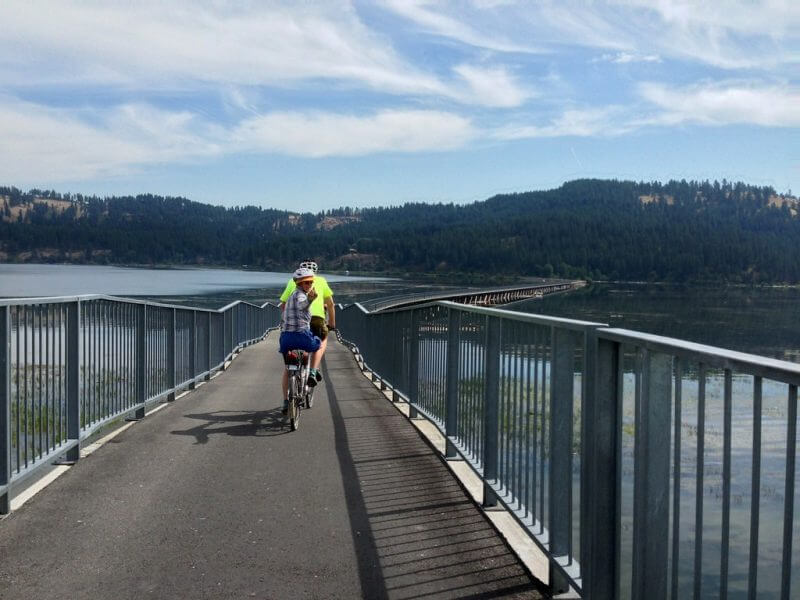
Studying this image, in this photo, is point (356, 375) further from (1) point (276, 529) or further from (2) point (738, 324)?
(2) point (738, 324)

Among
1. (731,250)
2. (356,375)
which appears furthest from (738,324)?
(731,250)

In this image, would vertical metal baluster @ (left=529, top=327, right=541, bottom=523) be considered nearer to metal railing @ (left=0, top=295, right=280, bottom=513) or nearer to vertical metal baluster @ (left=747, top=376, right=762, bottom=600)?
vertical metal baluster @ (left=747, top=376, right=762, bottom=600)

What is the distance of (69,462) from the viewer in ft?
23.0

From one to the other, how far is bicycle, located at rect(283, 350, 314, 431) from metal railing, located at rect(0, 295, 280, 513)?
1.62 meters

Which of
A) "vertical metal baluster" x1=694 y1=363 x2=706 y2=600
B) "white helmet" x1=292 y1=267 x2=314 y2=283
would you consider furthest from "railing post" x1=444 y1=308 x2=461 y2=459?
"vertical metal baluster" x1=694 y1=363 x2=706 y2=600

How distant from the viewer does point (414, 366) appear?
32.0ft

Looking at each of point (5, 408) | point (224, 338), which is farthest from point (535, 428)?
point (224, 338)

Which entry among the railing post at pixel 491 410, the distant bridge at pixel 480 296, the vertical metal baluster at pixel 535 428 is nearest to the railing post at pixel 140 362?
the railing post at pixel 491 410

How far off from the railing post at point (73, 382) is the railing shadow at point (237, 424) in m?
1.35

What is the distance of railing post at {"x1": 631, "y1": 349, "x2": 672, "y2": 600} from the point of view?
3.17 metres

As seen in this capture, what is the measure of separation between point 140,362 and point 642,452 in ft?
23.8

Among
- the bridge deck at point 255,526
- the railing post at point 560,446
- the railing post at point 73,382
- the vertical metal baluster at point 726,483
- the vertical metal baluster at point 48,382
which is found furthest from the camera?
the railing post at point 73,382

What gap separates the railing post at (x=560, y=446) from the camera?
4.21 meters

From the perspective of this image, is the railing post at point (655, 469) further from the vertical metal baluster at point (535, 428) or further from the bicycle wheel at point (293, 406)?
the bicycle wheel at point (293, 406)
